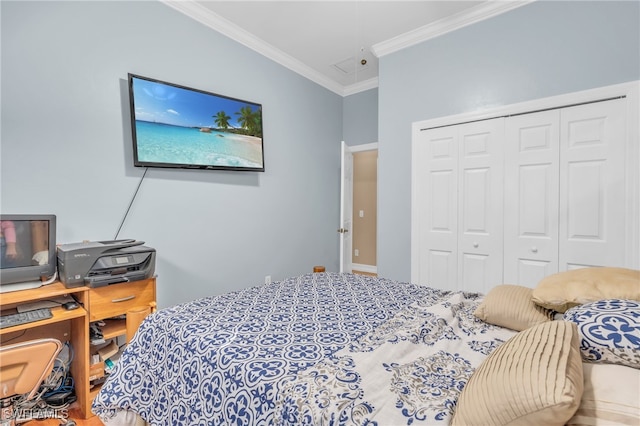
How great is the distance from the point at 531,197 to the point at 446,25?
1.85m

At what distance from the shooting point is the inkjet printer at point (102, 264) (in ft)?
5.88

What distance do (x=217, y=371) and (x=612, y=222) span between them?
9.52ft

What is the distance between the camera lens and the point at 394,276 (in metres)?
3.42

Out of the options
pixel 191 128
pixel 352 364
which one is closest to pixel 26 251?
pixel 191 128

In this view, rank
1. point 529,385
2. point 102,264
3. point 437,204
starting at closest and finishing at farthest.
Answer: point 529,385 → point 102,264 → point 437,204

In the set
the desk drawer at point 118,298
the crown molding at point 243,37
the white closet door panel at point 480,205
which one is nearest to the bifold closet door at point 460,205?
the white closet door panel at point 480,205

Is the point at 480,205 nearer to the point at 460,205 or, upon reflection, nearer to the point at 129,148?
the point at 460,205

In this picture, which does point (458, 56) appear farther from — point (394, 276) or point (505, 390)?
point (505, 390)

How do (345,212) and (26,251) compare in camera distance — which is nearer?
(26,251)

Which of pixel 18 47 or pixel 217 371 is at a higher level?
pixel 18 47

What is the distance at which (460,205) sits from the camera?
3.00 metres

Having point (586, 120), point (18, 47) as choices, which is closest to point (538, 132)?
point (586, 120)

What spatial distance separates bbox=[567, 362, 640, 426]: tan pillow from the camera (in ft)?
2.19

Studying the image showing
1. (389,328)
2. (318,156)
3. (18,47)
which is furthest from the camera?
(318,156)
